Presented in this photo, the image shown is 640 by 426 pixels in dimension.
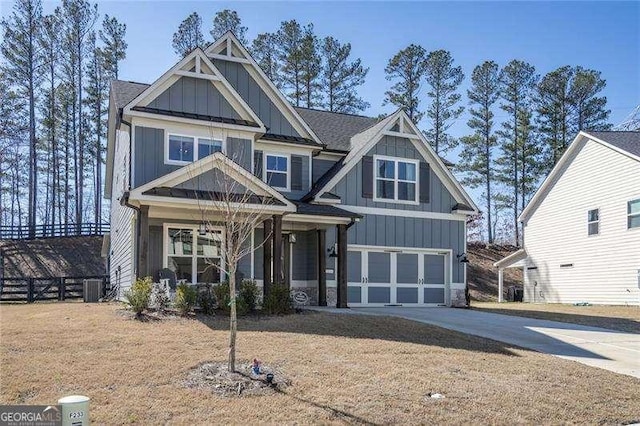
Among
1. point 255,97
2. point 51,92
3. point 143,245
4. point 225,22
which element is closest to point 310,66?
point 225,22

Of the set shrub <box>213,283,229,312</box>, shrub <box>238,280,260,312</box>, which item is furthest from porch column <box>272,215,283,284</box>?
shrub <box>213,283,229,312</box>

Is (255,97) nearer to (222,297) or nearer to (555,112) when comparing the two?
(222,297)

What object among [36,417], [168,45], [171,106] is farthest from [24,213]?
[36,417]

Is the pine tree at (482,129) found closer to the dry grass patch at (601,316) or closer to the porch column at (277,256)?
the dry grass patch at (601,316)

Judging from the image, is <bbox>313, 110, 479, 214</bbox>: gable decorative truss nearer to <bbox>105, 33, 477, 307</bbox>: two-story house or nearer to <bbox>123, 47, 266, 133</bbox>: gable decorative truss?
<bbox>105, 33, 477, 307</bbox>: two-story house

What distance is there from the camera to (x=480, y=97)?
41.3m

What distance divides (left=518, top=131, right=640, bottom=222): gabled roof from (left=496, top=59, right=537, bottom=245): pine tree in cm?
1335

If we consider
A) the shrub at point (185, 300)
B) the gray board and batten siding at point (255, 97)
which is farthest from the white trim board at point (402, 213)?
the shrub at point (185, 300)

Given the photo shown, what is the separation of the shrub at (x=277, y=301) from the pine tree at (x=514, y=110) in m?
31.1

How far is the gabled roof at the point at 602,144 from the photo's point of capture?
22.2m

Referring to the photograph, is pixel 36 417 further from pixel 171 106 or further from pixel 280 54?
pixel 280 54

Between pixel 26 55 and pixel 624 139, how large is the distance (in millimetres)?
34390

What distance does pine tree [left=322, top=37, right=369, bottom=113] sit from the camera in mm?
39594

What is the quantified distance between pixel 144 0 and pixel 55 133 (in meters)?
28.7
